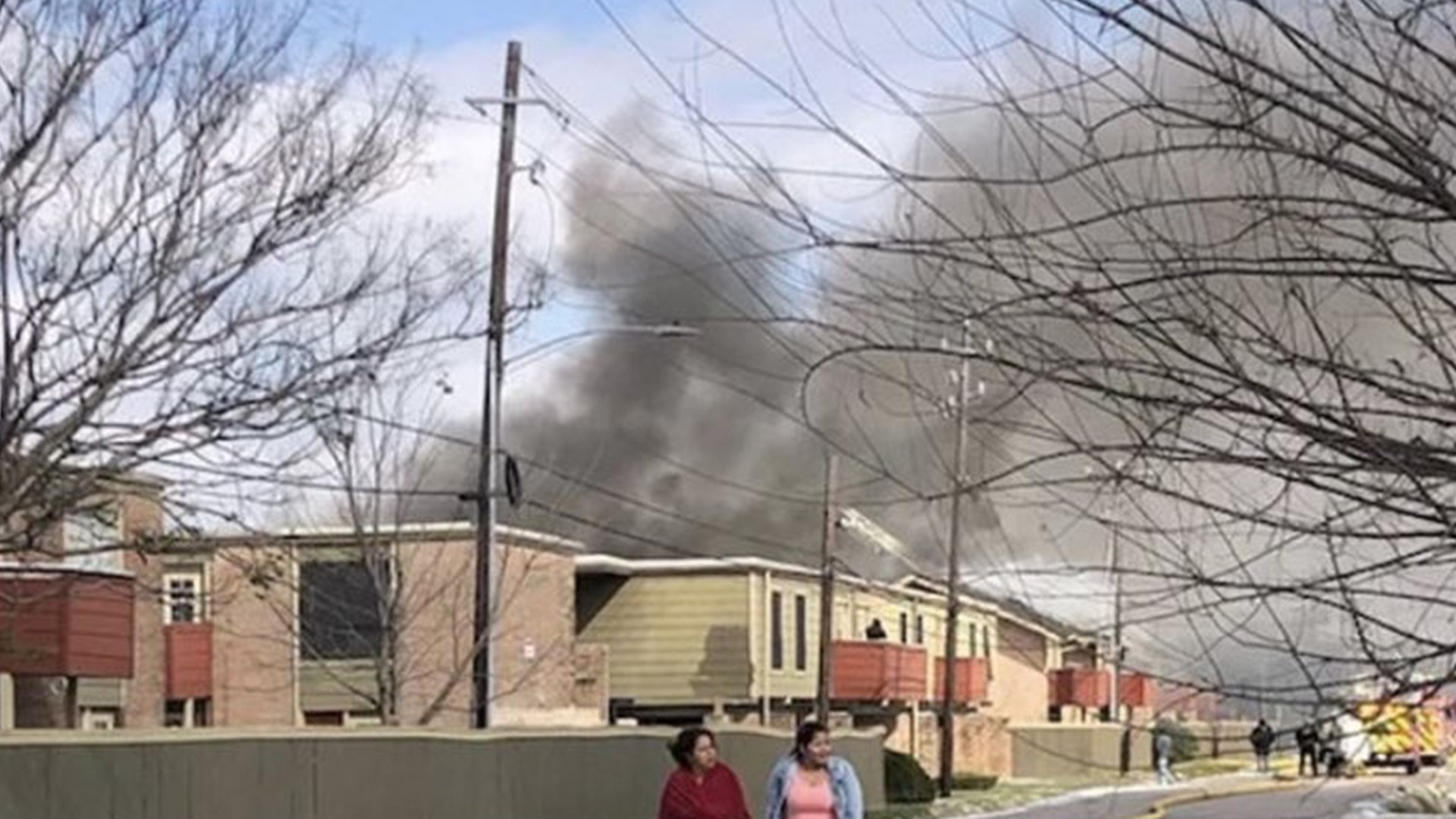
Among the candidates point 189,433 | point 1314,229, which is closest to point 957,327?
point 1314,229

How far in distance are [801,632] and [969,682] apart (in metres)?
9.47

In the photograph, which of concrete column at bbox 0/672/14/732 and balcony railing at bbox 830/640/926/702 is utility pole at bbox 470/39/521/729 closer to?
concrete column at bbox 0/672/14/732

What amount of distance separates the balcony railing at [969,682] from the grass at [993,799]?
593cm

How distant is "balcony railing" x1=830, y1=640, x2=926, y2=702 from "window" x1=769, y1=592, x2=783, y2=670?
45.6 inches

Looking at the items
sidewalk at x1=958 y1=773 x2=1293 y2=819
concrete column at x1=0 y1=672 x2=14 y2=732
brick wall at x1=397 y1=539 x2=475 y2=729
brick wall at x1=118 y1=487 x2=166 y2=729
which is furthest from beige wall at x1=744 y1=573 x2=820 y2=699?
concrete column at x1=0 y1=672 x2=14 y2=732

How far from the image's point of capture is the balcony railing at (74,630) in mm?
22597

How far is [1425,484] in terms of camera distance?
4762 mm

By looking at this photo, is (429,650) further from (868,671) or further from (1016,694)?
(1016,694)

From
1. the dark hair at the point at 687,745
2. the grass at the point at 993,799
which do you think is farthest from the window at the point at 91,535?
the grass at the point at 993,799

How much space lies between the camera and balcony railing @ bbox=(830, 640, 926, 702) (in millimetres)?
56281

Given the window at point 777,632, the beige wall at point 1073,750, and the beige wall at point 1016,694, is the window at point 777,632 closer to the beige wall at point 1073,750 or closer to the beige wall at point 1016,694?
the beige wall at point 1073,750

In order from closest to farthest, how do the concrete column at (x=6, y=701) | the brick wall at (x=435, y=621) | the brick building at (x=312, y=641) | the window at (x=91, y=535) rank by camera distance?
the window at (x=91, y=535) → the concrete column at (x=6, y=701) → the brick building at (x=312, y=641) → the brick wall at (x=435, y=621)

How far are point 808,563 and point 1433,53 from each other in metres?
48.0

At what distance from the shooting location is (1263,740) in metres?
5.37
